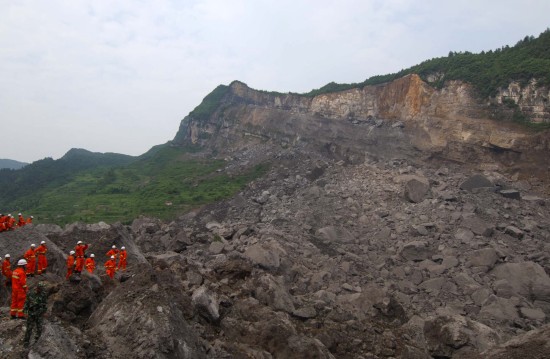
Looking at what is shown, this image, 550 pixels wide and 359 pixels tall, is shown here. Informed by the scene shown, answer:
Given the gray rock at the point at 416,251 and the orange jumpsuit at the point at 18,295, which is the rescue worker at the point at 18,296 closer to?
the orange jumpsuit at the point at 18,295

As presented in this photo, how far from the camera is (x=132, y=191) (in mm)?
49344

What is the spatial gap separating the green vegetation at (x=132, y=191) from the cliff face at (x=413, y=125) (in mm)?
7973

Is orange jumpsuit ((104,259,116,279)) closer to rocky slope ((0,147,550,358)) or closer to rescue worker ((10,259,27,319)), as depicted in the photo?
rocky slope ((0,147,550,358))

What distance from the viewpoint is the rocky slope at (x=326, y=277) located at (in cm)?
1007

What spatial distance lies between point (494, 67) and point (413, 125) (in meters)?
7.64

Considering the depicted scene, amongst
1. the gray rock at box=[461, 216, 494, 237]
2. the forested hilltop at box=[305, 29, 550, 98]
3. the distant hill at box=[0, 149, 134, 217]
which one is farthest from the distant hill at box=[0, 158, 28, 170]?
the gray rock at box=[461, 216, 494, 237]

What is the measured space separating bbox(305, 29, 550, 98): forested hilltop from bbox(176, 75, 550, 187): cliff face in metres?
0.73

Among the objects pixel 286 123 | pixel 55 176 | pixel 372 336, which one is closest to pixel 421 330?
pixel 372 336

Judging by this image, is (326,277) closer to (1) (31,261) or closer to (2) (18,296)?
(1) (31,261)

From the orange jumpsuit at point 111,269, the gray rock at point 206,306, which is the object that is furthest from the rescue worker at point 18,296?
the gray rock at point 206,306

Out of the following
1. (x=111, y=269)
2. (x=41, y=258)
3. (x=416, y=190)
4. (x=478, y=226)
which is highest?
(x=41, y=258)

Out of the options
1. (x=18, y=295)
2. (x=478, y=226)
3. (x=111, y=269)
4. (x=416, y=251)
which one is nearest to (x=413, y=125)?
(x=478, y=226)

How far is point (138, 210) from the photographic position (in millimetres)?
35750

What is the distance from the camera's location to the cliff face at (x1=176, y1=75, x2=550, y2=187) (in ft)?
99.9
